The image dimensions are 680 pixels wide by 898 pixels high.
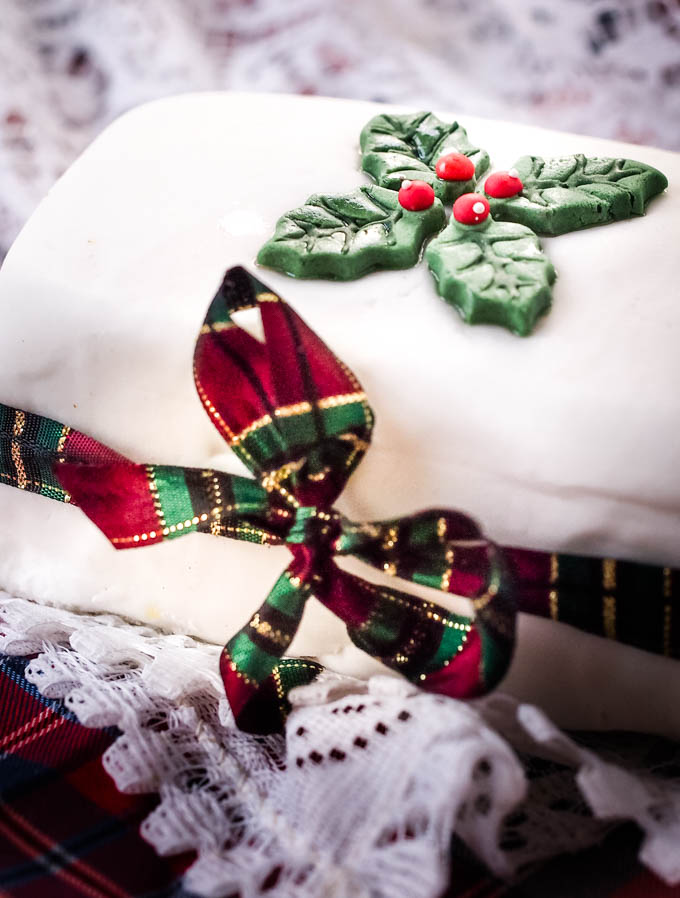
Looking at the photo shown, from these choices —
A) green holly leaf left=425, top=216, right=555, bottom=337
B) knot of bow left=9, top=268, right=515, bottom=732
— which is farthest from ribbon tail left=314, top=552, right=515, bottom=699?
green holly leaf left=425, top=216, right=555, bottom=337

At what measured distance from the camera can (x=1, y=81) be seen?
1.08 m

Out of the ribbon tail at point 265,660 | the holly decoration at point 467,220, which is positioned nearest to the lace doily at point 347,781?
the ribbon tail at point 265,660

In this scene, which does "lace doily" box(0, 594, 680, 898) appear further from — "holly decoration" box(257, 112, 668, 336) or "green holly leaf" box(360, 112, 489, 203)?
"green holly leaf" box(360, 112, 489, 203)

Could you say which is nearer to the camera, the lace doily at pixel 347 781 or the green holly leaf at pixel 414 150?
the lace doily at pixel 347 781

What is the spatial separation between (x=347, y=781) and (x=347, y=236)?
1.13ft

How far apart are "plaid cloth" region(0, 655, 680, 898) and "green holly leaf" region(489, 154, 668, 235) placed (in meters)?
0.39

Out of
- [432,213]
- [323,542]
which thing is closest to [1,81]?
[432,213]

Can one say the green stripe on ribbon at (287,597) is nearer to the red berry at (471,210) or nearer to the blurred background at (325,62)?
the red berry at (471,210)

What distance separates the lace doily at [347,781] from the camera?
0.51m

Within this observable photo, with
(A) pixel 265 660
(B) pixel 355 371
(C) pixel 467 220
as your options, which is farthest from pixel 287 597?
(C) pixel 467 220

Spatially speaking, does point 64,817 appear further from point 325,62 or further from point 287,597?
point 325,62

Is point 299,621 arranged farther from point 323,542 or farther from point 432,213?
point 432,213

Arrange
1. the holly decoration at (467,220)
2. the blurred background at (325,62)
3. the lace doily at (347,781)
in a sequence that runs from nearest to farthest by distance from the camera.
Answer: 1. the lace doily at (347,781)
2. the holly decoration at (467,220)
3. the blurred background at (325,62)

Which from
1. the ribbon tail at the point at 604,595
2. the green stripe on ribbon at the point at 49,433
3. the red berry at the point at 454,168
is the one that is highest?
the red berry at the point at 454,168
